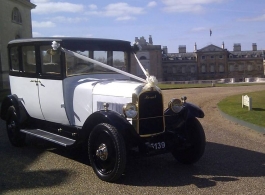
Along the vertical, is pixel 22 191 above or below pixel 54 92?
below

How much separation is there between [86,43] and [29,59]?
150 centimetres

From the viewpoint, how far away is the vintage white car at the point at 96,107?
21.4 ft

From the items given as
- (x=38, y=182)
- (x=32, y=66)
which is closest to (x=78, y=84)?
(x=32, y=66)

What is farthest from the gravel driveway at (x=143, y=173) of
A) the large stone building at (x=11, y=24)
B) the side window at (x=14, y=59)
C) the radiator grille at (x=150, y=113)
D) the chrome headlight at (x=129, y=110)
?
the large stone building at (x=11, y=24)

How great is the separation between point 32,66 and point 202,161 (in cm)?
410

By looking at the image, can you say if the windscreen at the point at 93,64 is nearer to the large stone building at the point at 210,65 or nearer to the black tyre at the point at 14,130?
the black tyre at the point at 14,130

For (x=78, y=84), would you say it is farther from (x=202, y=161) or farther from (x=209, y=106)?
(x=209, y=106)

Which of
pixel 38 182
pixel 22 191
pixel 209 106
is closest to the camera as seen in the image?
pixel 22 191

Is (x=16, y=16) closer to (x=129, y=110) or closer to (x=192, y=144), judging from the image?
(x=192, y=144)

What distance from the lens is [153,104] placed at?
22.0 feet

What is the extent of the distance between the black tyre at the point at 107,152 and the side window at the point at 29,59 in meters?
2.71

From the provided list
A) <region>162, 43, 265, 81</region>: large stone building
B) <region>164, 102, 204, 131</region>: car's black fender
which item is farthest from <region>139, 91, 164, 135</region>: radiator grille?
<region>162, 43, 265, 81</region>: large stone building

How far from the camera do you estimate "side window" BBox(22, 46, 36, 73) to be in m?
8.56

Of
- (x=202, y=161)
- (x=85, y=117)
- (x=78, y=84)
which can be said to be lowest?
(x=202, y=161)
